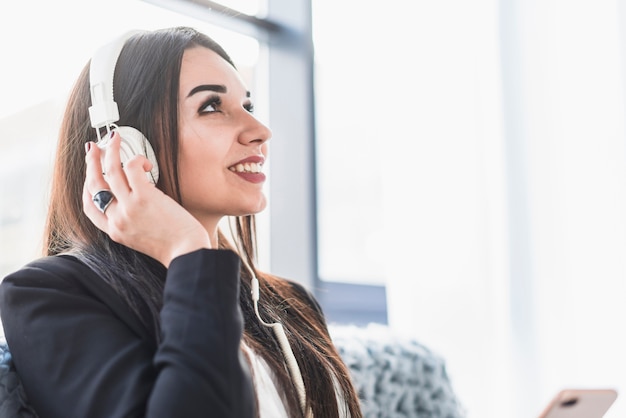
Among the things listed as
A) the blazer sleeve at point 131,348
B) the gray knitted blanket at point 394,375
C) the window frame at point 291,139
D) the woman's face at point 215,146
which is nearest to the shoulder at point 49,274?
the blazer sleeve at point 131,348

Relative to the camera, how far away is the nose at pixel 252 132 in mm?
1095

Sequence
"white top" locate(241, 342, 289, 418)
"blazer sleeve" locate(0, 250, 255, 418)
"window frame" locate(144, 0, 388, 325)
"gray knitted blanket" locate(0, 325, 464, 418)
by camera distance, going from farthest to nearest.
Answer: "window frame" locate(144, 0, 388, 325) → "gray knitted blanket" locate(0, 325, 464, 418) → "white top" locate(241, 342, 289, 418) → "blazer sleeve" locate(0, 250, 255, 418)

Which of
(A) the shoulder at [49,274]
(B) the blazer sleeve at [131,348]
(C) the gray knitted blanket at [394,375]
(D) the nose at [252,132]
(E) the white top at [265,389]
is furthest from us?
(C) the gray knitted blanket at [394,375]

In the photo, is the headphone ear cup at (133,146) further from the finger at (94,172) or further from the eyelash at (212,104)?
the eyelash at (212,104)

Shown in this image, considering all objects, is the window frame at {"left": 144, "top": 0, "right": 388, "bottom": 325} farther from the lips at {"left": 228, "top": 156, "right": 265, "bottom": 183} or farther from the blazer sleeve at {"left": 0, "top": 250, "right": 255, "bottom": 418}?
the blazer sleeve at {"left": 0, "top": 250, "right": 255, "bottom": 418}

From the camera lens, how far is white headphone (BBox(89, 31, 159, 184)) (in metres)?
0.97

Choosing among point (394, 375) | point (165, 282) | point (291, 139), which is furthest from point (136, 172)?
point (291, 139)

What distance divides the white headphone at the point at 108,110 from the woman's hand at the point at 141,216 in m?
0.03

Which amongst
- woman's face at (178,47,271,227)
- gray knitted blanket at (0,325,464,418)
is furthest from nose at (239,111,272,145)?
gray knitted blanket at (0,325,464,418)

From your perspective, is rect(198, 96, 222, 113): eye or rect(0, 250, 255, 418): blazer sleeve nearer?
rect(0, 250, 255, 418): blazer sleeve

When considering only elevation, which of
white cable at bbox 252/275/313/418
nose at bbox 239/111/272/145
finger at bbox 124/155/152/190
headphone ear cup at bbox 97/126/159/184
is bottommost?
white cable at bbox 252/275/313/418

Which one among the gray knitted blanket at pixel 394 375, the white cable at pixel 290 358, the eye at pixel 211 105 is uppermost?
the eye at pixel 211 105

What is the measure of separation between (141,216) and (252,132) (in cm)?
27

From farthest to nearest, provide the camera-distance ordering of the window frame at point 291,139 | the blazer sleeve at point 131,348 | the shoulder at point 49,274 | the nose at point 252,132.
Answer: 1. the window frame at point 291,139
2. the nose at point 252,132
3. the shoulder at point 49,274
4. the blazer sleeve at point 131,348
